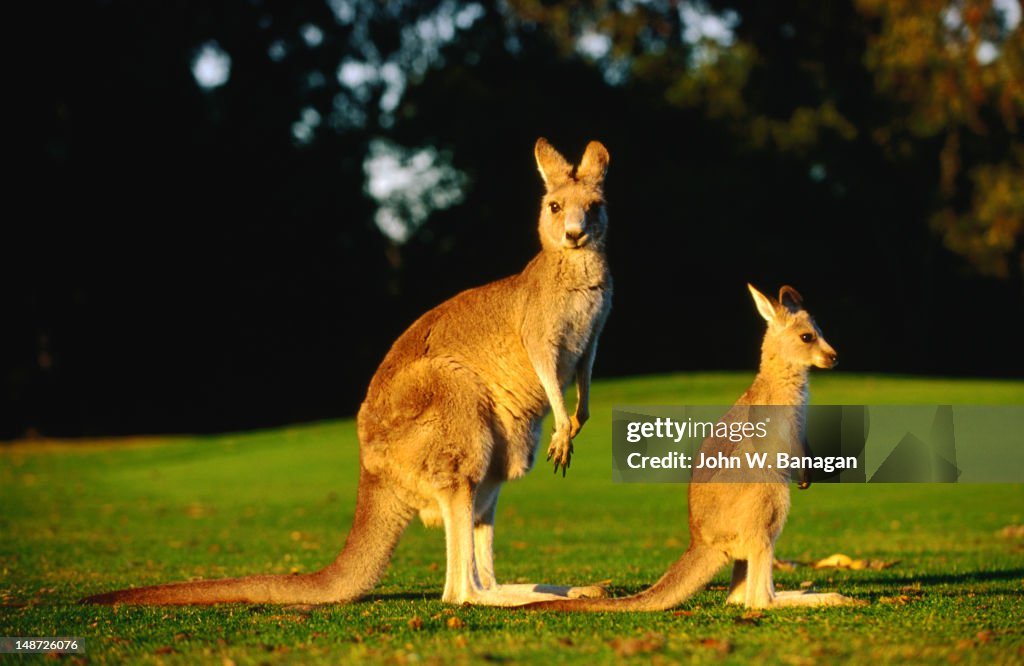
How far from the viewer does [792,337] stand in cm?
643

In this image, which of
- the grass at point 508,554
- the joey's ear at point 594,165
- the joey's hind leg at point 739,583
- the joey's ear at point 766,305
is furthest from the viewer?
the joey's ear at point 594,165

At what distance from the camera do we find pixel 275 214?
30359 mm

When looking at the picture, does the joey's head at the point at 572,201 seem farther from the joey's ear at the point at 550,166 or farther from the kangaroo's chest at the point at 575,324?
the kangaroo's chest at the point at 575,324

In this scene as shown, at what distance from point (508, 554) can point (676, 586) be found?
4.55m

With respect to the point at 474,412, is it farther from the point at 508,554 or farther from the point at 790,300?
the point at 508,554

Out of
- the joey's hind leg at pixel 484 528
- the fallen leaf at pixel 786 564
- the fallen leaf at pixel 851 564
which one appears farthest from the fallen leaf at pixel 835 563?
the joey's hind leg at pixel 484 528

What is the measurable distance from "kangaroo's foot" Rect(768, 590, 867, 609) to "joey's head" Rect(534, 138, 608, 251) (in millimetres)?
2164

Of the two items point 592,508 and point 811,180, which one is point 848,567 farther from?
point 811,180

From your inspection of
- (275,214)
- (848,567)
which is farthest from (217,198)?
(848,567)

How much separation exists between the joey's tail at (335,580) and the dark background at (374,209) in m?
22.4

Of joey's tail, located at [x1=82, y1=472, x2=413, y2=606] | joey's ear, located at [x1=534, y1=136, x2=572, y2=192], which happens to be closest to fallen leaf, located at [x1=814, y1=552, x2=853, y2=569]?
joey's tail, located at [x1=82, y1=472, x2=413, y2=606]

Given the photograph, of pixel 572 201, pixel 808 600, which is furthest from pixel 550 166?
pixel 808 600

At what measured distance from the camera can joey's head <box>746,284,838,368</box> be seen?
636cm

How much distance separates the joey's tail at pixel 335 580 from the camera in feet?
20.9
